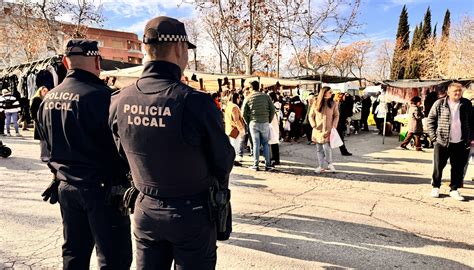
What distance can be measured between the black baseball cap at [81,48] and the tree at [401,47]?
4562 centimetres

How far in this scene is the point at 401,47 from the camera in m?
43.7

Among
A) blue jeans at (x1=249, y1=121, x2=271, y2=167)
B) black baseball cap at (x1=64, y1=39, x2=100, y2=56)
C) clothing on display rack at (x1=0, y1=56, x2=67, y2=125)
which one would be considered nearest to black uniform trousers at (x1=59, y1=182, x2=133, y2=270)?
black baseball cap at (x1=64, y1=39, x2=100, y2=56)

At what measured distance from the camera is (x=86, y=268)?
7.36 ft

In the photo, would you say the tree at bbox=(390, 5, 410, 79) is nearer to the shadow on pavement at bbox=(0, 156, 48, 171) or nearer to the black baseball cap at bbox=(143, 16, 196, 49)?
the shadow on pavement at bbox=(0, 156, 48, 171)

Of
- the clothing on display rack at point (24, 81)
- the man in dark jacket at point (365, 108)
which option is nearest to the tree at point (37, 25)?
the clothing on display rack at point (24, 81)

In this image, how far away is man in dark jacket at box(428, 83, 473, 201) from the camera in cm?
511

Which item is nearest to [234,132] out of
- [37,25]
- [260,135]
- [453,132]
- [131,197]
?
[260,135]

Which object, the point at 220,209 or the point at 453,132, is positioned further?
the point at 453,132

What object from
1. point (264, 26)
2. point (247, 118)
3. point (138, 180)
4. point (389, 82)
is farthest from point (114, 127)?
point (264, 26)

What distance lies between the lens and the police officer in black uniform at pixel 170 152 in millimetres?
1641

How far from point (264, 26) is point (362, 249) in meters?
16.9

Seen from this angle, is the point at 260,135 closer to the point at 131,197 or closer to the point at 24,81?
the point at 131,197

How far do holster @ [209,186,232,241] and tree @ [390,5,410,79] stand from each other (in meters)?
45.8

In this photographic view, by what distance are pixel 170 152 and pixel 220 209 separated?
17.0 inches
